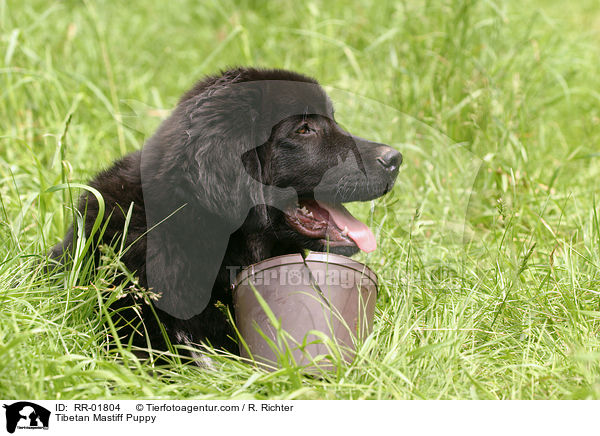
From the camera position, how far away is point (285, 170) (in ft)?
7.70

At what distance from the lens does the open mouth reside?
2357mm

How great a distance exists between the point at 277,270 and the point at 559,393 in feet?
3.02

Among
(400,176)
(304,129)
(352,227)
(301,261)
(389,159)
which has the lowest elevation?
(400,176)

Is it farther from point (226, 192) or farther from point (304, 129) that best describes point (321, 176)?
point (226, 192)

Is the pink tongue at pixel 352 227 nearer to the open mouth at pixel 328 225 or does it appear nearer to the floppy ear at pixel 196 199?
the open mouth at pixel 328 225

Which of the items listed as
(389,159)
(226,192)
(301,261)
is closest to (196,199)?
(226,192)

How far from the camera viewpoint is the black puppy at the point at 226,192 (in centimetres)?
214

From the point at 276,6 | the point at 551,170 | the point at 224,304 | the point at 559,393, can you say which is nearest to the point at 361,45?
the point at 276,6
